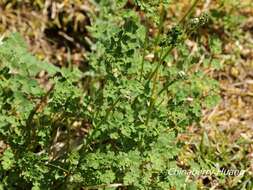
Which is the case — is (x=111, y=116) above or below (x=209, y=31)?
below

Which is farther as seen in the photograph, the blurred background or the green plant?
the blurred background

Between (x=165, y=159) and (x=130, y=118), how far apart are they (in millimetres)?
279

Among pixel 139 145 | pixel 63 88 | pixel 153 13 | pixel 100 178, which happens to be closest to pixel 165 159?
pixel 139 145

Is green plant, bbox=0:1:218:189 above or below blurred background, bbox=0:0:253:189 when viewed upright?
below

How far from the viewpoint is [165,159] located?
2.37 meters

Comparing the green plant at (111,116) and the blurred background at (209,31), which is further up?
the blurred background at (209,31)

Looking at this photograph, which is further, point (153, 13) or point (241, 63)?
point (241, 63)

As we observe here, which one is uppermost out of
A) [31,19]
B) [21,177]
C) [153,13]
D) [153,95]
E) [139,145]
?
[31,19]

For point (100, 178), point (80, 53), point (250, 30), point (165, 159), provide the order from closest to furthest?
point (100, 178), point (165, 159), point (80, 53), point (250, 30)

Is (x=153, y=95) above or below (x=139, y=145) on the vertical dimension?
above

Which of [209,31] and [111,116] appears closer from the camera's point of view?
[111,116]

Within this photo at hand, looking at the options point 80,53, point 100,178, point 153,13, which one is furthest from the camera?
point 80,53

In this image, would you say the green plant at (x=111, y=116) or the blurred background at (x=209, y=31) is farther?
the blurred background at (x=209, y=31)

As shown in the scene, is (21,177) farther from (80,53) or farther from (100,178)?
(80,53)
